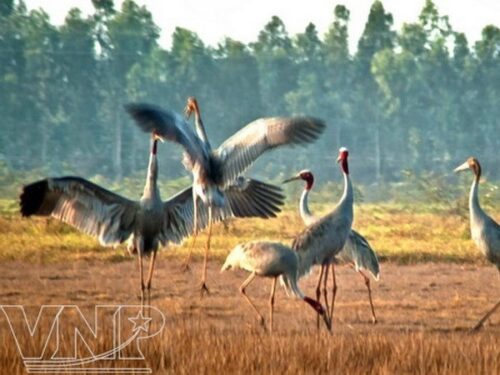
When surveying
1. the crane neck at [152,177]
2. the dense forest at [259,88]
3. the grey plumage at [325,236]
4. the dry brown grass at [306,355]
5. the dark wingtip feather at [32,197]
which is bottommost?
the dry brown grass at [306,355]

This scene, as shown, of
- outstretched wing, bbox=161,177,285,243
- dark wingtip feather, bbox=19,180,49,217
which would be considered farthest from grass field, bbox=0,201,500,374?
dark wingtip feather, bbox=19,180,49,217

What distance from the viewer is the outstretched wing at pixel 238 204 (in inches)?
424

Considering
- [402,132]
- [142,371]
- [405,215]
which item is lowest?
[142,371]

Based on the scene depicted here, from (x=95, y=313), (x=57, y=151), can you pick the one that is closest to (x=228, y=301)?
(x=95, y=313)

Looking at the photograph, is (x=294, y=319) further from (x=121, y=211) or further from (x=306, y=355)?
(x=306, y=355)

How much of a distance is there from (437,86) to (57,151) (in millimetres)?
10489

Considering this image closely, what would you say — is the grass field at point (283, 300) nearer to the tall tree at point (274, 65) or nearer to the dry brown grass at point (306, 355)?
the dry brown grass at point (306, 355)

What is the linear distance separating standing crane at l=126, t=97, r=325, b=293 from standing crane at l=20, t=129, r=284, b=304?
151 millimetres

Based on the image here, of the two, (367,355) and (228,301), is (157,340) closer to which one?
(367,355)

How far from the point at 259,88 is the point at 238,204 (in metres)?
28.2

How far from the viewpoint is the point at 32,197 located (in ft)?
32.6

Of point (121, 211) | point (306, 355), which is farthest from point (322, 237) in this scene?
point (306, 355)

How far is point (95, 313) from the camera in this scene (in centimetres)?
1037

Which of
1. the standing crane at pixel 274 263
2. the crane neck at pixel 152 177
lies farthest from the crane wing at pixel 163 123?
the standing crane at pixel 274 263
